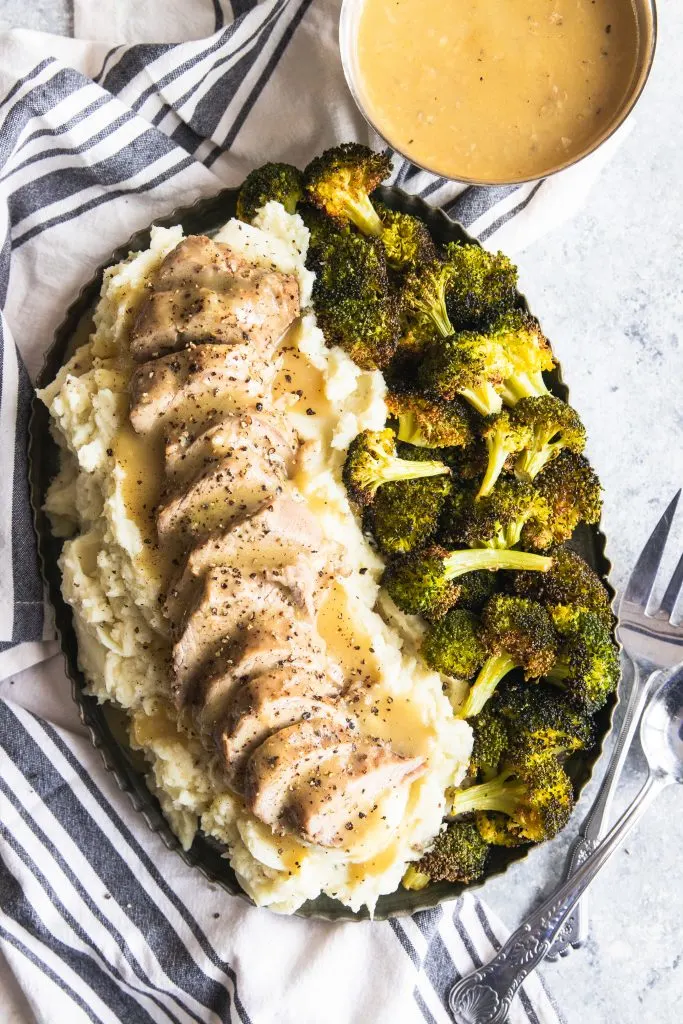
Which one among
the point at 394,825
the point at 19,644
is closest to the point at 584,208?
the point at 394,825

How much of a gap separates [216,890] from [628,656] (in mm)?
2732

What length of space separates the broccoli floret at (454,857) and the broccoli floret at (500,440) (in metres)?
1.79

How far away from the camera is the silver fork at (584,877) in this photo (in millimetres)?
5102

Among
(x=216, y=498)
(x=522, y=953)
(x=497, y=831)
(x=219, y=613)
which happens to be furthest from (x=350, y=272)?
(x=522, y=953)

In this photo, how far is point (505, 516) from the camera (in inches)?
186

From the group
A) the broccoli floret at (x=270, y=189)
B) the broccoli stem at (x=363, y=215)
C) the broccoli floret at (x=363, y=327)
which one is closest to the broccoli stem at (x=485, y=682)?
the broccoli floret at (x=363, y=327)

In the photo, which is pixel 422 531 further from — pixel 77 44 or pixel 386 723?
pixel 77 44

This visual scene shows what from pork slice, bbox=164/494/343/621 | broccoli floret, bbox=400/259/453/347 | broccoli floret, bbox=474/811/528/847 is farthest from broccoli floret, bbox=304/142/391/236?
broccoli floret, bbox=474/811/528/847

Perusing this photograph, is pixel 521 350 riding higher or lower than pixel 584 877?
higher

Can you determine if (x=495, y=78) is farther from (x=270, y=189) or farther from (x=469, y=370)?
(x=469, y=370)

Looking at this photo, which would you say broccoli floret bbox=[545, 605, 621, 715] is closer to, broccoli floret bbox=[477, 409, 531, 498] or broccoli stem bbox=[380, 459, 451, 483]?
broccoli floret bbox=[477, 409, 531, 498]

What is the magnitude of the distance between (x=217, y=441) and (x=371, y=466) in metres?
0.84

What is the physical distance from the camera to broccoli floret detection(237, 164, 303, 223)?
496 cm

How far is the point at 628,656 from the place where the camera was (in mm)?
5246
